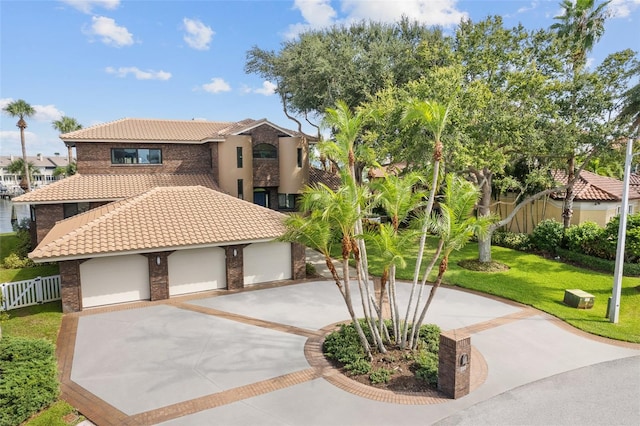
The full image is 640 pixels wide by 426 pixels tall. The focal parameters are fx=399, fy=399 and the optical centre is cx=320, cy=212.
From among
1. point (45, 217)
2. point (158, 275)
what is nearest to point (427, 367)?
point (158, 275)

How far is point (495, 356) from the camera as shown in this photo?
481 inches

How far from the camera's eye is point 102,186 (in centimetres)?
2523

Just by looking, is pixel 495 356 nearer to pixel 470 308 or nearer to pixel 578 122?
pixel 470 308

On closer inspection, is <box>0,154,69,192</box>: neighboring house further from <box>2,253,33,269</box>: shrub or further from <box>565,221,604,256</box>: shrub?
<box>565,221,604,256</box>: shrub

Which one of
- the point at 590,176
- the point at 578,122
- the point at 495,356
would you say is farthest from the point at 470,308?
the point at 590,176

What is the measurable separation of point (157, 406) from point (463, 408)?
289 inches

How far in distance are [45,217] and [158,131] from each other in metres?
9.38

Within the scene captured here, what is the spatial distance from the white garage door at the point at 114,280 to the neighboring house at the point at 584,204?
22.3m

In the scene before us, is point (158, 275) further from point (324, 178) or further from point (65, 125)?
point (65, 125)

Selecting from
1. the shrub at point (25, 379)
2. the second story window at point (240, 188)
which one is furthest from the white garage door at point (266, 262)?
the shrub at point (25, 379)

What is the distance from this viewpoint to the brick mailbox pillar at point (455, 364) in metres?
9.81

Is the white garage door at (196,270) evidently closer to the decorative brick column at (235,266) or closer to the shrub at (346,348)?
the decorative brick column at (235,266)

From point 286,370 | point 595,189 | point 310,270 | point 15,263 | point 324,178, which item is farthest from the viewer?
point 324,178

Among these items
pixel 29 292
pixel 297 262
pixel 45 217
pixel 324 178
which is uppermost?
pixel 324 178
